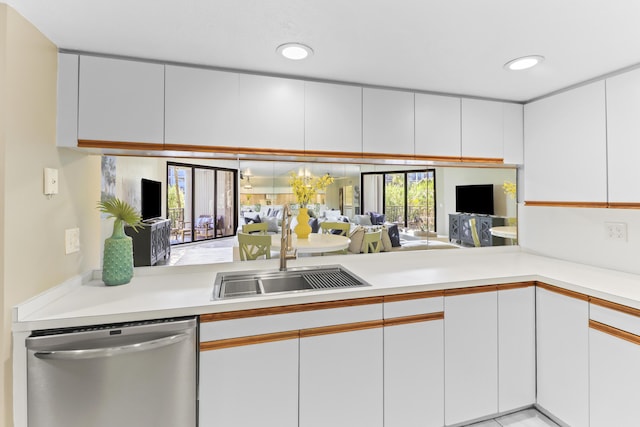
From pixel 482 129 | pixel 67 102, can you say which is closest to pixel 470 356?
pixel 482 129

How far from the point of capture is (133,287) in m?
1.73

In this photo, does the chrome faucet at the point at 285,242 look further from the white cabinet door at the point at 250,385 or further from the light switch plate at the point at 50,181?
the light switch plate at the point at 50,181

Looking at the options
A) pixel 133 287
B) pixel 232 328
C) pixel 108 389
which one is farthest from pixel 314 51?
pixel 108 389

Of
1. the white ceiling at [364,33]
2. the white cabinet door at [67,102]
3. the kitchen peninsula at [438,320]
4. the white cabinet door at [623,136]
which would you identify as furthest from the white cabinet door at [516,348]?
the white cabinet door at [67,102]

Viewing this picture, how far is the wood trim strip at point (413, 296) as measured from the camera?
1705 mm

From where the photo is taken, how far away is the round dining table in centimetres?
229

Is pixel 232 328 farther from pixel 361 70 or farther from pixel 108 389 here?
pixel 361 70

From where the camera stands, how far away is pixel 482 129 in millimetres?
2400

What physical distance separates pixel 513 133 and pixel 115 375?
2.96 meters

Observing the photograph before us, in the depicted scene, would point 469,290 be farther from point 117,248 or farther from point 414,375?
point 117,248

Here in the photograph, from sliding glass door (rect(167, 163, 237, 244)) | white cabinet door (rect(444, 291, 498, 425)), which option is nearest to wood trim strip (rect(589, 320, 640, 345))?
white cabinet door (rect(444, 291, 498, 425))

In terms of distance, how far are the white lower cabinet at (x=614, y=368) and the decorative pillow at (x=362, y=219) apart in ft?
4.59

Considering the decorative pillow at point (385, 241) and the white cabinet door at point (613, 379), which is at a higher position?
the decorative pillow at point (385, 241)

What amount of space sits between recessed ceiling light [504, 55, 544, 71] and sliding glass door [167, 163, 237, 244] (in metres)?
1.82
